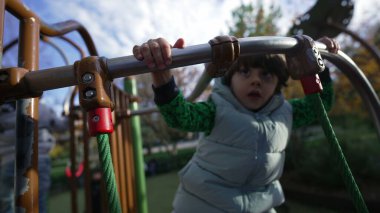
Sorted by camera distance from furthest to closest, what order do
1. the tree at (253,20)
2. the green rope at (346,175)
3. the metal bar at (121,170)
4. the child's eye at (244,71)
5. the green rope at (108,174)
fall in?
the tree at (253,20)
the metal bar at (121,170)
the child's eye at (244,71)
the green rope at (346,175)
the green rope at (108,174)

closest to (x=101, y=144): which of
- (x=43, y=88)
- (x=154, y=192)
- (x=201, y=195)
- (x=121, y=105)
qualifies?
(x=43, y=88)

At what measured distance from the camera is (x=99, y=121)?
429mm

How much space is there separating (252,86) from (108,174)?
2.66 feet

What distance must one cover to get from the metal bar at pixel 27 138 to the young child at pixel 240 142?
454 millimetres

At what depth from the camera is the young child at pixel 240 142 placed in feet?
3.40

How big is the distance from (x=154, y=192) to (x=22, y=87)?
5.18 metres

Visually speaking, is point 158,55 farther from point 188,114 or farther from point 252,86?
point 252,86

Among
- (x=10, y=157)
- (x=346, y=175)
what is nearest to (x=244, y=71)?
(x=346, y=175)

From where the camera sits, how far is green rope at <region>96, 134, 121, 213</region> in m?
0.41

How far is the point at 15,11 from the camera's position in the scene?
0.59 m

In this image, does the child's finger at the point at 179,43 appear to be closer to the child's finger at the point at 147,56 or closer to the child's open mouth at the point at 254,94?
the child's finger at the point at 147,56

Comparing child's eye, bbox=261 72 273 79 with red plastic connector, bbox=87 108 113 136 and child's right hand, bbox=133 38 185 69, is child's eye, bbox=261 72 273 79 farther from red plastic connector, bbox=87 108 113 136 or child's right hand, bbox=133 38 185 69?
red plastic connector, bbox=87 108 113 136

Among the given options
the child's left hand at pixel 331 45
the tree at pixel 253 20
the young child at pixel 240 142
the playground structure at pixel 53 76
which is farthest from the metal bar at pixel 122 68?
the tree at pixel 253 20

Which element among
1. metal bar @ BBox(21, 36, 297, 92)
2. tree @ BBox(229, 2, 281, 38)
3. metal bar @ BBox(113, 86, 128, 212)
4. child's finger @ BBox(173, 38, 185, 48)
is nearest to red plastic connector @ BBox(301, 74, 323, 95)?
metal bar @ BBox(21, 36, 297, 92)
